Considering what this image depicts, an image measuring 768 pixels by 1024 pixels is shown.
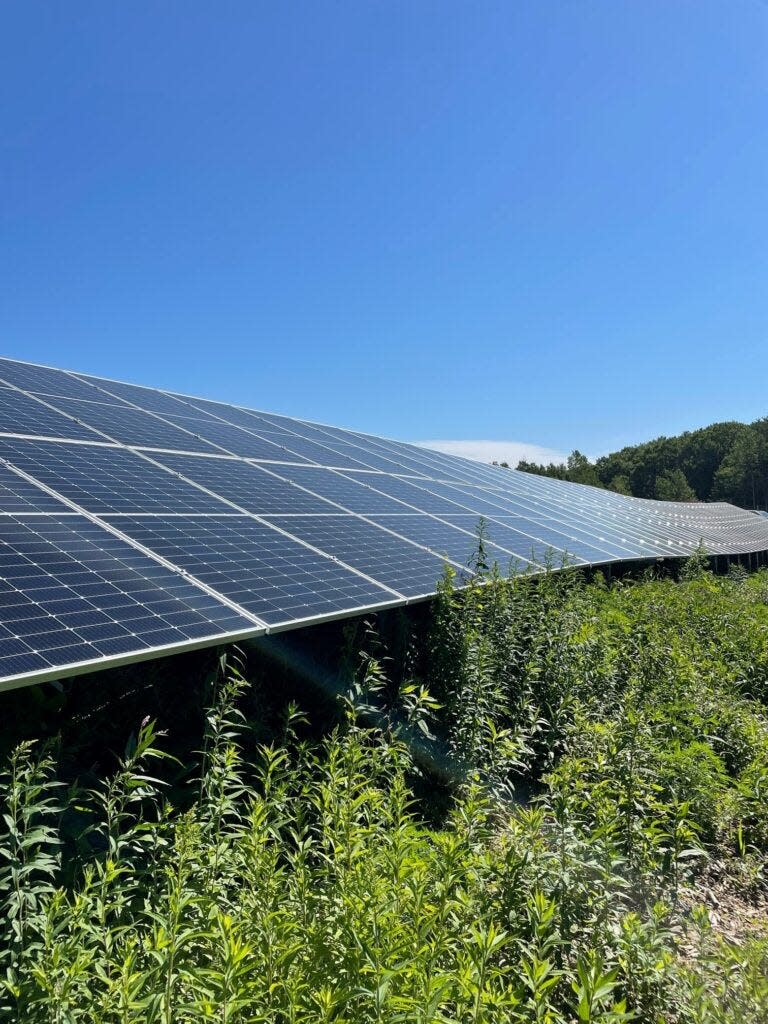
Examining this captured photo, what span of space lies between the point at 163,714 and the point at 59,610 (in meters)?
2.07

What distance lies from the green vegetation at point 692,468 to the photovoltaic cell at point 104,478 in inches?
3599

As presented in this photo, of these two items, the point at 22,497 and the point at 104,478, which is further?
the point at 104,478

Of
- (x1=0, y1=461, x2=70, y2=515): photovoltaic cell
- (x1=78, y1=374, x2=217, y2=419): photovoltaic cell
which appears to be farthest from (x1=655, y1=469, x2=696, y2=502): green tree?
(x1=0, y1=461, x2=70, y2=515): photovoltaic cell

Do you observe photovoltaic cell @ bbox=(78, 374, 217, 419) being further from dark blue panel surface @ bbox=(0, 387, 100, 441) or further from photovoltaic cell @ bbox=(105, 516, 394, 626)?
photovoltaic cell @ bbox=(105, 516, 394, 626)

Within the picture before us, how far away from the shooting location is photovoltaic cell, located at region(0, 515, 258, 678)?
3.70 meters

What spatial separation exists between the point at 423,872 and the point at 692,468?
132m

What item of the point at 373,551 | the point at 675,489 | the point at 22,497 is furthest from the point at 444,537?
the point at 675,489

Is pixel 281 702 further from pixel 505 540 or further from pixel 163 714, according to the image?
pixel 505 540

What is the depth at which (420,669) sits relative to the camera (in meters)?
7.41

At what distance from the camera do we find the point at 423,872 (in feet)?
11.0

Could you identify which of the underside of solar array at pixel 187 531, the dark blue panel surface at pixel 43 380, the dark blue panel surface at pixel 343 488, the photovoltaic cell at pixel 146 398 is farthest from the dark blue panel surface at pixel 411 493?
the dark blue panel surface at pixel 43 380

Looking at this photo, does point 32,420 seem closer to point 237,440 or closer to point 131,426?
point 131,426

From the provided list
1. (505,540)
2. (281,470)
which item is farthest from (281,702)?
(505,540)

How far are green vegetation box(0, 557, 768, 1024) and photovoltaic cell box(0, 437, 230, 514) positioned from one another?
249 centimetres
